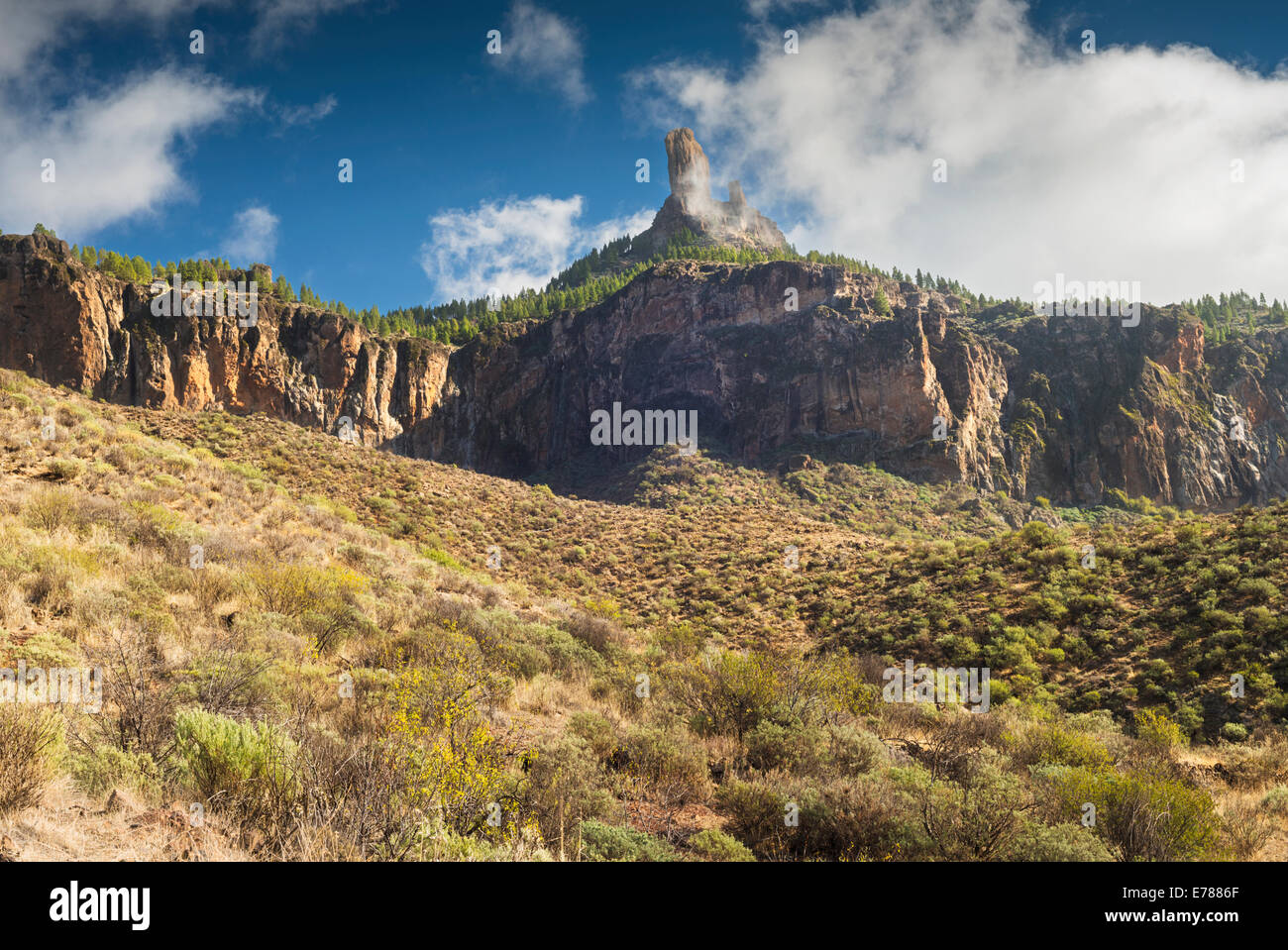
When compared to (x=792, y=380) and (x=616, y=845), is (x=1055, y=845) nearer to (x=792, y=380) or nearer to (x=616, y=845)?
(x=616, y=845)

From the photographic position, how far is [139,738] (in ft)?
14.6

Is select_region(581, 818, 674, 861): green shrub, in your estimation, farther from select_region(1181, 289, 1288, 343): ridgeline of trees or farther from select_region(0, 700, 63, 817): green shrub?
select_region(1181, 289, 1288, 343): ridgeline of trees

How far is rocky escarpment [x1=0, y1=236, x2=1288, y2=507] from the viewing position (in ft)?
193

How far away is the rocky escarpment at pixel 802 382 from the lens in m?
58.8

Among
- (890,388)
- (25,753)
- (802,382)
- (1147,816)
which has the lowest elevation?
(1147,816)

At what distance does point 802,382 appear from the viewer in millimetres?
66062

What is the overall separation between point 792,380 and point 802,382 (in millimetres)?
1151

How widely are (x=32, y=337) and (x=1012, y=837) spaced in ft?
218

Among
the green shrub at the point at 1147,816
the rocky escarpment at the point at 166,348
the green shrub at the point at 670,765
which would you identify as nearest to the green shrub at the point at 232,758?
the green shrub at the point at 670,765

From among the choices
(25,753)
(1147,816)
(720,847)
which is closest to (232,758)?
(25,753)

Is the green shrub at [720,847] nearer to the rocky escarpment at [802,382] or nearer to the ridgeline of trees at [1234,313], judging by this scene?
the rocky escarpment at [802,382]

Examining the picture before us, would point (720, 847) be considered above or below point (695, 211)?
below

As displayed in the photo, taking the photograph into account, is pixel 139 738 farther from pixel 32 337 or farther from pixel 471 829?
pixel 32 337

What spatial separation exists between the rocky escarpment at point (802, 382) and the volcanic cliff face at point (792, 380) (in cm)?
23
